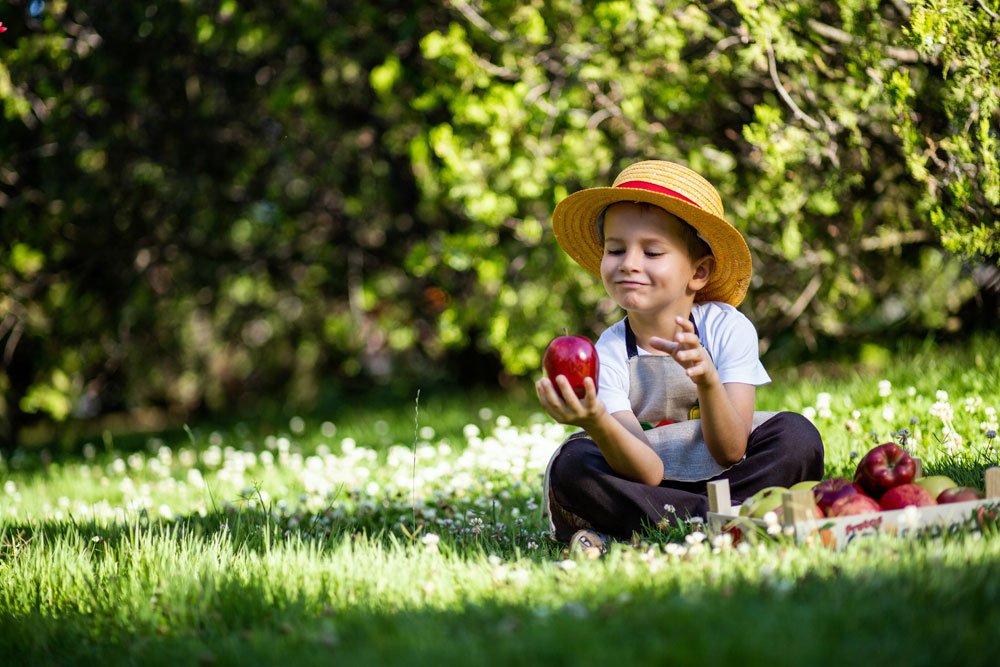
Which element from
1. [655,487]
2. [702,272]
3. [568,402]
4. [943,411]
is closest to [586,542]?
[655,487]

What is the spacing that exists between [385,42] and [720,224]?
15.0 ft

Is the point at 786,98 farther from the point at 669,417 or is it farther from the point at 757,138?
the point at 669,417

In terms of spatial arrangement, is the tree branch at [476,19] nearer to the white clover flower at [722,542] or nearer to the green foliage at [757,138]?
the green foliage at [757,138]

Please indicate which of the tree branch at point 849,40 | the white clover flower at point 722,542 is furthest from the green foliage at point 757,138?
the white clover flower at point 722,542

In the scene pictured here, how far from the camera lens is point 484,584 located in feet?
8.66

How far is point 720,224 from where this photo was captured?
337cm

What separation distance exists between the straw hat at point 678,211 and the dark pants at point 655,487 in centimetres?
51

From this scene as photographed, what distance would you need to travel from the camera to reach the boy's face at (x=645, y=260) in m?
3.35

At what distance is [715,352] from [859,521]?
2.78ft

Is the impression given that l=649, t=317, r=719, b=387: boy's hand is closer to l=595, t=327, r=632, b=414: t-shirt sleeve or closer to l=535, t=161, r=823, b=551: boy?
l=535, t=161, r=823, b=551: boy

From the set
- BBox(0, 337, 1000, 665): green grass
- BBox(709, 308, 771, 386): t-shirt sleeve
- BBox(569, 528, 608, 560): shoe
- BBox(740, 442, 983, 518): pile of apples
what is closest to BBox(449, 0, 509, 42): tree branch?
BBox(0, 337, 1000, 665): green grass

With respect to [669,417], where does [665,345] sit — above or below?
above

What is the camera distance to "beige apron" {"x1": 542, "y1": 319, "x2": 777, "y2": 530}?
11.0 ft

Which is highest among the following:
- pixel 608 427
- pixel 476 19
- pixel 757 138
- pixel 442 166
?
pixel 476 19
